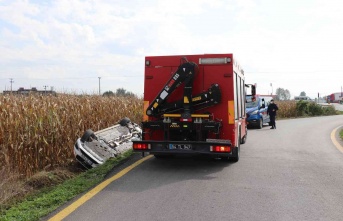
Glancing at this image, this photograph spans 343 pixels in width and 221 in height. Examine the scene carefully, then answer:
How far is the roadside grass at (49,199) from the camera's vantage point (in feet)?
16.0

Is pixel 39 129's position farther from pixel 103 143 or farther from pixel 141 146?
pixel 141 146

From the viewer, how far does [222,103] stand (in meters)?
7.92

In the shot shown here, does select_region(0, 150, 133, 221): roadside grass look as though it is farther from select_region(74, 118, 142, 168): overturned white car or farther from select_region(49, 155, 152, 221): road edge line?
select_region(74, 118, 142, 168): overturned white car

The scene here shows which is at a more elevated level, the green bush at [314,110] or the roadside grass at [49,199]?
the green bush at [314,110]

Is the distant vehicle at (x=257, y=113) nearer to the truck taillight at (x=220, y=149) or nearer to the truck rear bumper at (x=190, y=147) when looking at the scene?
the truck rear bumper at (x=190, y=147)

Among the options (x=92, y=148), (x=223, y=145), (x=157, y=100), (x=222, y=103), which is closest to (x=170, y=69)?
(x=157, y=100)

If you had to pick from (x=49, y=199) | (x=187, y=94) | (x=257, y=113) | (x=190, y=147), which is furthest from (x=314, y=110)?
(x=49, y=199)

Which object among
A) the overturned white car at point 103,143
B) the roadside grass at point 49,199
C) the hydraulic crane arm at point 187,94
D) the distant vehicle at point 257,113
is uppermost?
the hydraulic crane arm at point 187,94

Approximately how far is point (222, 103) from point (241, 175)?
165cm

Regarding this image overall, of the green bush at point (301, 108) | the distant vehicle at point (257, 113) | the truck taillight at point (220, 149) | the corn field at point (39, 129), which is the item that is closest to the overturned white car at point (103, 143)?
the corn field at point (39, 129)

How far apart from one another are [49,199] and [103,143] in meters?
3.91

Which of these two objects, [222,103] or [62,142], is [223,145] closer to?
[222,103]

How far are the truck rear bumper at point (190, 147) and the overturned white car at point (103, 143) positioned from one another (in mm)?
1309

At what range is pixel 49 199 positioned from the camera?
5570 mm
